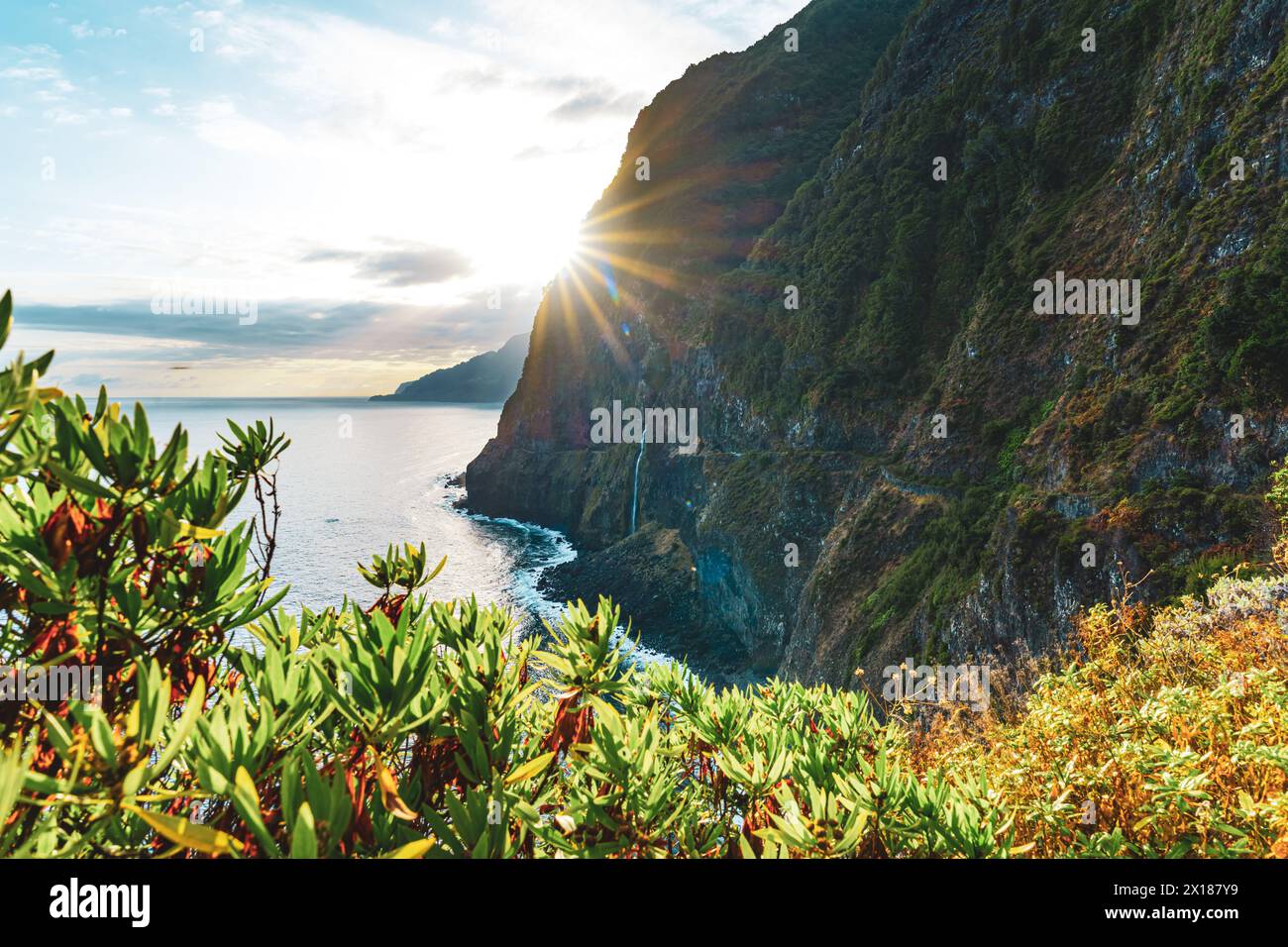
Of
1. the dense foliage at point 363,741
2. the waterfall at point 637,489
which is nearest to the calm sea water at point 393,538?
the waterfall at point 637,489

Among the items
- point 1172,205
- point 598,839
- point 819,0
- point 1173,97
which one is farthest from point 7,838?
point 819,0

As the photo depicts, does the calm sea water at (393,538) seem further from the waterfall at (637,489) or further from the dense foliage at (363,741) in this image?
the dense foliage at (363,741)

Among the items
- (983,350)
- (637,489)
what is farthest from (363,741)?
(637,489)

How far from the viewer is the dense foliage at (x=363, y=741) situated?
2.13 metres

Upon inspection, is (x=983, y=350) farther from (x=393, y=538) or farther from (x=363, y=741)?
(x=393, y=538)

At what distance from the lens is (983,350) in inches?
1284

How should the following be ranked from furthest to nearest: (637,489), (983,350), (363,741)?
(637,489)
(983,350)
(363,741)

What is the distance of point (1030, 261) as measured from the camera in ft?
104

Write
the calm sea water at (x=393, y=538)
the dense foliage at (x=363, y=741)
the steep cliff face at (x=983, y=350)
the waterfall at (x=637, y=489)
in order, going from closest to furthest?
the dense foliage at (x=363, y=741) < the steep cliff face at (x=983, y=350) < the calm sea water at (x=393, y=538) < the waterfall at (x=637, y=489)

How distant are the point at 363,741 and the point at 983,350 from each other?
36608mm

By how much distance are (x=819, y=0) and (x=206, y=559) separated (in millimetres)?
128678

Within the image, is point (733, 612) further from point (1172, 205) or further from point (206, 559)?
point (206, 559)

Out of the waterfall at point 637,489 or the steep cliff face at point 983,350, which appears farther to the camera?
the waterfall at point 637,489

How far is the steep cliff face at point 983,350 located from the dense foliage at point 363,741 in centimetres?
1647
